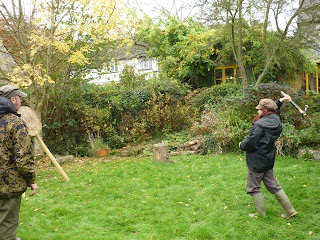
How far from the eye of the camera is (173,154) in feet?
33.9

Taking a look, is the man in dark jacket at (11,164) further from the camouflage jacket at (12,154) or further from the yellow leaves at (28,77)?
the yellow leaves at (28,77)

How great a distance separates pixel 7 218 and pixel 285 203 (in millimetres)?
3869

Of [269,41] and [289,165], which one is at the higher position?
[269,41]

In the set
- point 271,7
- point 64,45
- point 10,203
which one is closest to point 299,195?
point 10,203

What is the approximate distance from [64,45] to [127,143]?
5107 mm

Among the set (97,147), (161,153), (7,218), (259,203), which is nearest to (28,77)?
(97,147)

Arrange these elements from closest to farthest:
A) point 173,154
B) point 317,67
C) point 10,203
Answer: point 10,203 → point 173,154 → point 317,67

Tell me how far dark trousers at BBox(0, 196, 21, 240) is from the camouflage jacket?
0.08 metres

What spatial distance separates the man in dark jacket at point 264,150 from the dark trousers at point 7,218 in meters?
3.23

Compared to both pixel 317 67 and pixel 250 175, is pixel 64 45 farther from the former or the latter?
pixel 317 67

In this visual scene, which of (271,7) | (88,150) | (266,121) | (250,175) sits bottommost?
(88,150)

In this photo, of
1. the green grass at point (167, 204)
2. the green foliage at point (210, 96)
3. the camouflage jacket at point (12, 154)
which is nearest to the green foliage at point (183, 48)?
the green foliage at point (210, 96)

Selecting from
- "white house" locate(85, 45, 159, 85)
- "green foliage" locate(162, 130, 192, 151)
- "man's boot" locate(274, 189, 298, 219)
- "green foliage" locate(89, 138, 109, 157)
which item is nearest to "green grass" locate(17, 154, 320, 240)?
"man's boot" locate(274, 189, 298, 219)

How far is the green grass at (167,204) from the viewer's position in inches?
183
